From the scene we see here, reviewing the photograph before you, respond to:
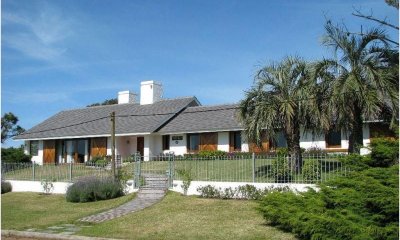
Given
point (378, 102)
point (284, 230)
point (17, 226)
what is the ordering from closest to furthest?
point (284, 230) → point (17, 226) → point (378, 102)

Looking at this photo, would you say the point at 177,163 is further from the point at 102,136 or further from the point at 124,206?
the point at 102,136

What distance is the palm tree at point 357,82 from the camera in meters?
17.6

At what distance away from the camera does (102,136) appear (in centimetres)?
3866

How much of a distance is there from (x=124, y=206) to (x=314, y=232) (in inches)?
401

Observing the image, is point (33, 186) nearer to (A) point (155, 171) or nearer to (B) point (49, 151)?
(A) point (155, 171)

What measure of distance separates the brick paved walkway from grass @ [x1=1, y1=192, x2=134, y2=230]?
0.50 m

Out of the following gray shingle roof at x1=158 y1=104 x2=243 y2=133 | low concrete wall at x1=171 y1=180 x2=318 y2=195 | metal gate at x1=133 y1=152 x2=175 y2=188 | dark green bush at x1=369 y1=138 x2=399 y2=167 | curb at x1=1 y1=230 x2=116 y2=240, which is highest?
gray shingle roof at x1=158 y1=104 x2=243 y2=133

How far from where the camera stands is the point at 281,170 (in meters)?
18.0

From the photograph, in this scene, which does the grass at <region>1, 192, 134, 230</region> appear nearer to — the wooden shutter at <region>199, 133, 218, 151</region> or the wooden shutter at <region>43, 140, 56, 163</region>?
the wooden shutter at <region>199, 133, 218, 151</region>

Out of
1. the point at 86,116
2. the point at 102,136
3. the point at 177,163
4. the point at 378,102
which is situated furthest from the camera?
the point at 86,116

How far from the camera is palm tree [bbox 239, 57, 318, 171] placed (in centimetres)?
1892

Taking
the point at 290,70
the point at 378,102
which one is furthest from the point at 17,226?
the point at 378,102

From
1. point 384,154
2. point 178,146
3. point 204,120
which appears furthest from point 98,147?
point 384,154

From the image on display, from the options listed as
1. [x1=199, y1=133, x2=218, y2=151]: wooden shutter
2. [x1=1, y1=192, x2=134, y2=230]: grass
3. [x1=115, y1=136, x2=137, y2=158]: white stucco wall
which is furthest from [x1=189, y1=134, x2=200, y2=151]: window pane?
[x1=1, y1=192, x2=134, y2=230]: grass
